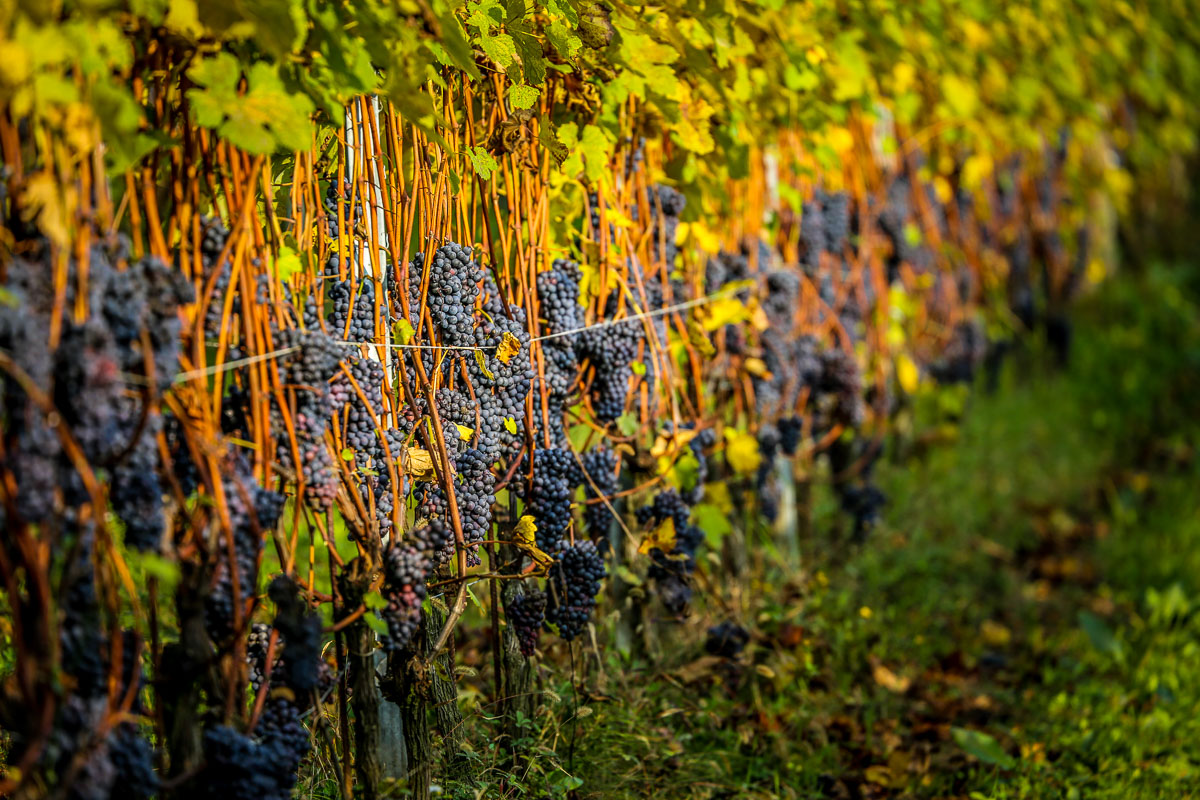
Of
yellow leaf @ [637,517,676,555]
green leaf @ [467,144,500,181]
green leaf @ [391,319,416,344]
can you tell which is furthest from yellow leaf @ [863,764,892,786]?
green leaf @ [467,144,500,181]

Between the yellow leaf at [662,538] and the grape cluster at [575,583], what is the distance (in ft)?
0.94

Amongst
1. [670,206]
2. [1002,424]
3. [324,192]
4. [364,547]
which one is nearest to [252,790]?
[364,547]

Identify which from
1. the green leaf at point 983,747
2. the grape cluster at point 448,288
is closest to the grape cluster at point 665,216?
the grape cluster at point 448,288

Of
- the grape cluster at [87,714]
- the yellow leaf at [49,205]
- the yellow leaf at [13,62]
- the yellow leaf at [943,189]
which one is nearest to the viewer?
the yellow leaf at [13,62]

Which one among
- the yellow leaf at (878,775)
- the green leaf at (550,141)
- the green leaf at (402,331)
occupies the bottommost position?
the yellow leaf at (878,775)

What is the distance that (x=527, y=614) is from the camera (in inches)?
89.7

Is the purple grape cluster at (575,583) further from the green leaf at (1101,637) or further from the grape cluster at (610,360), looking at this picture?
the green leaf at (1101,637)

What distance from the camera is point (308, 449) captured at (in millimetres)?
1883

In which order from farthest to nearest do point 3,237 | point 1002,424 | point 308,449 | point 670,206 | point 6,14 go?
point 1002,424 → point 670,206 → point 308,449 → point 3,237 → point 6,14

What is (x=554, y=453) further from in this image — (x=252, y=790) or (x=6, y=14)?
(x=6, y=14)

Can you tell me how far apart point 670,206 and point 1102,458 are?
3253 millimetres

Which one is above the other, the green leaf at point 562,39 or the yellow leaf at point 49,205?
the green leaf at point 562,39

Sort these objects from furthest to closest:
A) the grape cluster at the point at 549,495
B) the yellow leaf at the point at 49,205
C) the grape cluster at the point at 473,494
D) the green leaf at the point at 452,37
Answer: the grape cluster at the point at 549,495, the grape cluster at the point at 473,494, the green leaf at the point at 452,37, the yellow leaf at the point at 49,205

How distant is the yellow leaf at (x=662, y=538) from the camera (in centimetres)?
264
